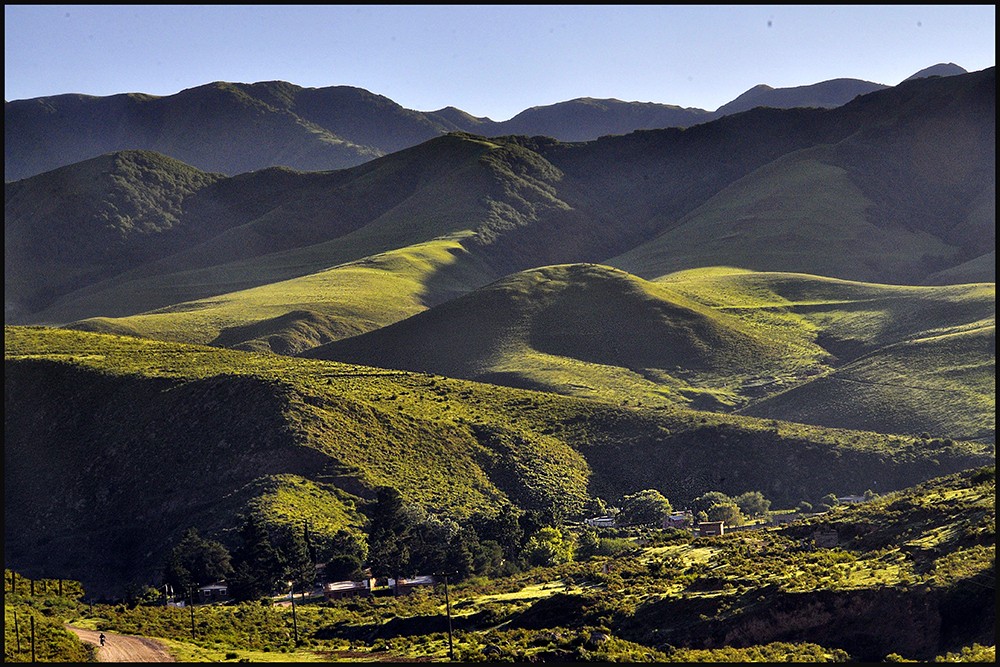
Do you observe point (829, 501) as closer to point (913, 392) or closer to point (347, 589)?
point (913, 392)

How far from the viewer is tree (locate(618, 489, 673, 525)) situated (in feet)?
321

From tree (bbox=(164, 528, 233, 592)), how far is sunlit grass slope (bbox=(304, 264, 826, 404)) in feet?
236

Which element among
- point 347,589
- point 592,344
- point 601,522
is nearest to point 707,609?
point 347,589

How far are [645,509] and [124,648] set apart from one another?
54.1m

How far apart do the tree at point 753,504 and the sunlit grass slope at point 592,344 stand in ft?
141

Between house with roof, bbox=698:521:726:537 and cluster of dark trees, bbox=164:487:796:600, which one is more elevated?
cluster of dark trees, bbox=164:487:796:600

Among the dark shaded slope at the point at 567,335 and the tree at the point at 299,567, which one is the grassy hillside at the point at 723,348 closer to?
the dark shaded slope at the point at 567,335

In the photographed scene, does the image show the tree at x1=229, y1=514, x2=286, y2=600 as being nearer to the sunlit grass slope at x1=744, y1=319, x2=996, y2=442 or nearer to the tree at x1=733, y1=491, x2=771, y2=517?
the tree at x1=733, y1=491, x2=771, y2=517

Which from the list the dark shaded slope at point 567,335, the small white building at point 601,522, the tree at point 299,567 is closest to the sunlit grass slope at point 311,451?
the small white building at point 601,522

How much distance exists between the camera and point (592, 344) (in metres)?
172

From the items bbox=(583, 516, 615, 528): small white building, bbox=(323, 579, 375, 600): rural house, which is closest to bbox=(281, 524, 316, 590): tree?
bbox=(323, 579, 375, 600): rural house

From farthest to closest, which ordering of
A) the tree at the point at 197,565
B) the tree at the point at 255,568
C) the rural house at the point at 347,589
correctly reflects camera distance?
the rural house at the point at 347,589 < the tree at the point at 197,565 < the tree at the point at 255,568

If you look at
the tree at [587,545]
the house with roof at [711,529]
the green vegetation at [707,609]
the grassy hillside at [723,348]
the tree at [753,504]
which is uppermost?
the grassy hillside at [723,348]

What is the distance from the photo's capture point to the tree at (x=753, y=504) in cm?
10138
